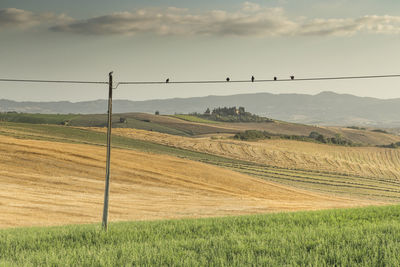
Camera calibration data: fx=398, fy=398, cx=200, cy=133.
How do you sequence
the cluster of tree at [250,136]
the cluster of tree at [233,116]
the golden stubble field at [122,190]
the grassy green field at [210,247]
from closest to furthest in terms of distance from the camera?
1. the grassy green field at [210,247]
2. the golden stubble field at [122,190]
3. the cluster of tree at [250,136]
4. the cluster of tree at [233,116]

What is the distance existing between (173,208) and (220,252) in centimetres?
1982

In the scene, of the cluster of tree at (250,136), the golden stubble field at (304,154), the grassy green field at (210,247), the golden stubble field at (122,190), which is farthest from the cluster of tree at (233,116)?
the grassy green field at (210,247)

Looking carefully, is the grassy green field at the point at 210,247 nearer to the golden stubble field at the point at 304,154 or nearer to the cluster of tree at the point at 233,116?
the golden stubble field at the point at 304,154

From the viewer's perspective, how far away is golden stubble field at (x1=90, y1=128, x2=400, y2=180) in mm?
60031

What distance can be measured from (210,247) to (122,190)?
997 inches

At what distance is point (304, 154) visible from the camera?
66.4 m

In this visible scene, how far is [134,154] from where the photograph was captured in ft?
158

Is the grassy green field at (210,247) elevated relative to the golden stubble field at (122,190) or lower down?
elevated

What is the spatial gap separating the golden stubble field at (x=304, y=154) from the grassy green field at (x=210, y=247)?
48025 mm

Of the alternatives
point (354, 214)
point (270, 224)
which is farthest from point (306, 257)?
point (354, 214)

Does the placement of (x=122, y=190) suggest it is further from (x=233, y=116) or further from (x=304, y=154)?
(x=233, y=116)

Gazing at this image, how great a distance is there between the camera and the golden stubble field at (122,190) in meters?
26.0

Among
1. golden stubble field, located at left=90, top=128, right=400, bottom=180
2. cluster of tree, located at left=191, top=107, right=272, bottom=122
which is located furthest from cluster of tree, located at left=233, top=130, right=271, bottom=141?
cluster of tree, located at left=191, top=107, right=272, bottom=122

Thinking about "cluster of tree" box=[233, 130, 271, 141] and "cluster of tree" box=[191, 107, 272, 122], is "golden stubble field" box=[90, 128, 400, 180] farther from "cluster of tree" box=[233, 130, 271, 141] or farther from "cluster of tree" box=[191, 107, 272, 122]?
"cluster of tree" box=[191, 107, 272, 122]
